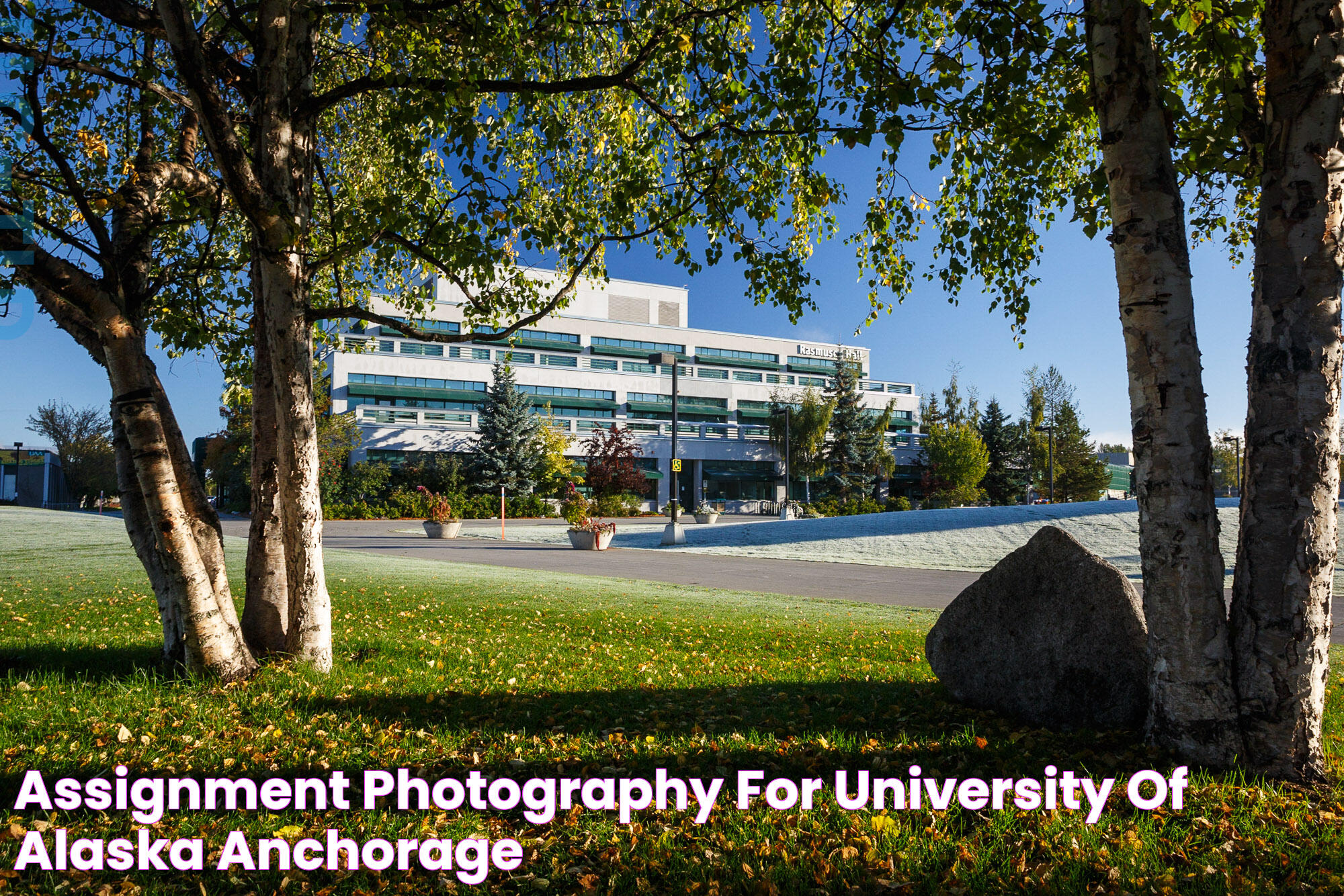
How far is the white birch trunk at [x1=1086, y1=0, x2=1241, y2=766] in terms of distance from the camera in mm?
3795

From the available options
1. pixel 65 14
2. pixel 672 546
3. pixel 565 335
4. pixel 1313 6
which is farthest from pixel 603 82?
pixel 565 335

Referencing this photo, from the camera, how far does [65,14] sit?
25.3ft

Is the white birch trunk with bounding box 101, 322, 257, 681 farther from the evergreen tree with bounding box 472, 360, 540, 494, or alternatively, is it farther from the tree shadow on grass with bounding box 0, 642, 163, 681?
the evergreen tree with bounding box 472, 360, 540, 494

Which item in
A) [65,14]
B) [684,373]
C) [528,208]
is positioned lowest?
[528,208]

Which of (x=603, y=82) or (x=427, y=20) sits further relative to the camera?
(x=427, y=20)

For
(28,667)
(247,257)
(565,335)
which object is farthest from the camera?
(565,335)

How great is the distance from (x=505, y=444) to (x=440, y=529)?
2120 centimetres

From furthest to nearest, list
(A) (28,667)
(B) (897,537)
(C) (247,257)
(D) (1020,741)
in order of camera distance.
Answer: (B) (897,537), (C) (247,257), (A) (28,667), (D) (1020,741)

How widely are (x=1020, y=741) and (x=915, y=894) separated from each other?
5.94 feet

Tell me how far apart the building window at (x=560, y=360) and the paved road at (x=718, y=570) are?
1564 inches

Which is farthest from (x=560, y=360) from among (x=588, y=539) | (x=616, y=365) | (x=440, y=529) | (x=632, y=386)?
(x=588, y=539)

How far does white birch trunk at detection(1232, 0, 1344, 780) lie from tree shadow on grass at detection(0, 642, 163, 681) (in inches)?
262

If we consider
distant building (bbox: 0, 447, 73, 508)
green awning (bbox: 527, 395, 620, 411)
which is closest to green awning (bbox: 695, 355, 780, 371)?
green awning (bbox: 527, 395, 620, 411)

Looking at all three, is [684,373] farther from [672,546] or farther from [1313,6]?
[1313,6]
